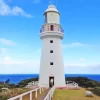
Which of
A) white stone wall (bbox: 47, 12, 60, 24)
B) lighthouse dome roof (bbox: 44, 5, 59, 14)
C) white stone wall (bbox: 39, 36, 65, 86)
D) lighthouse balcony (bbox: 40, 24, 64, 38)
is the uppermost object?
lighthouse dome roof (bbox: 44, 5, 59, 14)

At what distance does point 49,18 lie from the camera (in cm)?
3186

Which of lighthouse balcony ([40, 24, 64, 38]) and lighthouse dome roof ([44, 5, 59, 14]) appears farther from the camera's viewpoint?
lighthouse dome roof ([44, 5, 59, 14])

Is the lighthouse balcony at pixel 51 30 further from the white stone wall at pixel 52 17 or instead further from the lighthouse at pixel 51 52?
the white stone wall at pixel 52 17

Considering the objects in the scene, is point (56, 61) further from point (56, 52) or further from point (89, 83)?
point (89, 83)

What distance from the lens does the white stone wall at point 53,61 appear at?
30.4 m

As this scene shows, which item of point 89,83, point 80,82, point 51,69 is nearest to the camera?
point 51,69

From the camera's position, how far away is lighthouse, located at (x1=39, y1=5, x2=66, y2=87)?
3039cm

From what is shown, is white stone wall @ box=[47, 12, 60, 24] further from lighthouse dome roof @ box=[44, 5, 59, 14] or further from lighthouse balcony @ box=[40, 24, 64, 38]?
lighthouse balcony @ box=[40, 24, 64, 38]

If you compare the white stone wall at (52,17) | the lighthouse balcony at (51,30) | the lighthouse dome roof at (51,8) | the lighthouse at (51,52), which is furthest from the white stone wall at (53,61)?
the lighthouse dome roof at (51,8)

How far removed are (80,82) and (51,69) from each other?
32.9 meters

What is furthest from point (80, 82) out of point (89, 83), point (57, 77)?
point (57, 77)

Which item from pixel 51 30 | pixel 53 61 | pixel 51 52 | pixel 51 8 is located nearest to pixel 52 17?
pixel 51 8

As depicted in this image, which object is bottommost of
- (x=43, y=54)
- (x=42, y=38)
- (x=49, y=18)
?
(x=43, y=54)

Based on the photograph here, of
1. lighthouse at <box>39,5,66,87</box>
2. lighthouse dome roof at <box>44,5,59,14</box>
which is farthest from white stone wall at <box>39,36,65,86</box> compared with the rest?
lighthouse dome roof at <box>44,5,59,14</box>
